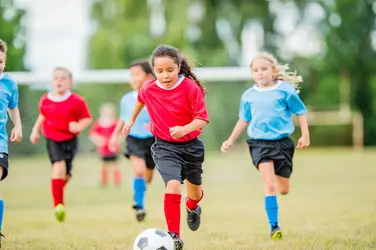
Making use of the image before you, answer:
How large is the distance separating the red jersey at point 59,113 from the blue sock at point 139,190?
1045 mm

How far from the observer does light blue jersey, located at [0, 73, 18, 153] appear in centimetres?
600

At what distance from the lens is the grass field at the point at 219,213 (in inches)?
252

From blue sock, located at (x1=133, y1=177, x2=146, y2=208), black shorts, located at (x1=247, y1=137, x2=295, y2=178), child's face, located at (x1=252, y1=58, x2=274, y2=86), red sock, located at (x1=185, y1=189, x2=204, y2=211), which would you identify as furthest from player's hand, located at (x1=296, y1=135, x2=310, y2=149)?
blue sock, located at (x1=133, y1=177, x2=146, y2=208)

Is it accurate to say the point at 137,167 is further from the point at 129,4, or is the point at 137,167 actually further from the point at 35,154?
the point at 129,4

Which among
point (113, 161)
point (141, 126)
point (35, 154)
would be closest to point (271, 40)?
point (35, 154)

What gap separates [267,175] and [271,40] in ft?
97.4

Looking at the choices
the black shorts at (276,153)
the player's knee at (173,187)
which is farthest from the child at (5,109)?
the black shorts at (276,153)

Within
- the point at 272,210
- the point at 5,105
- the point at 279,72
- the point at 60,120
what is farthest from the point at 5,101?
the point at 279,72

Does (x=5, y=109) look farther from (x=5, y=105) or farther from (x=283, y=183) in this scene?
(x=283, y=183)

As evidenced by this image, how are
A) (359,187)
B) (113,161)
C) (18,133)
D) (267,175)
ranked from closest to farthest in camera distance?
(18,133)
(267,175)
(359,187)
(113,161)

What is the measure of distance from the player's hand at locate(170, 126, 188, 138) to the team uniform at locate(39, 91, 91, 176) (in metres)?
2.78

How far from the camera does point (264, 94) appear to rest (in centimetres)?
713

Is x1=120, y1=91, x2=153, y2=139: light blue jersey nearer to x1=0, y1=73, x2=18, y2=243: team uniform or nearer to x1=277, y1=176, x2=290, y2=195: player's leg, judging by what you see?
x1=277, y1=176, x2=290, y2=195: player's leg

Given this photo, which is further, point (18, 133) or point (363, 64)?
point (363, 64)
